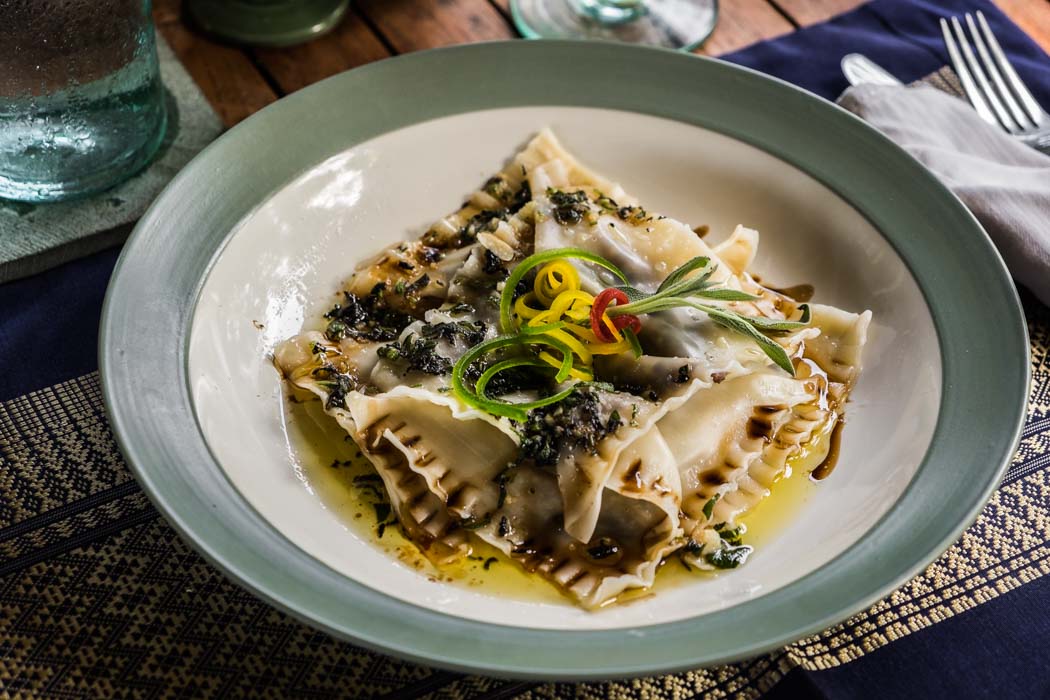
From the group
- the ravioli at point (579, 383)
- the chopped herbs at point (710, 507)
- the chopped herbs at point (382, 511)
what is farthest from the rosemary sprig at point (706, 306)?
the chopped herbs at point (382, 511)

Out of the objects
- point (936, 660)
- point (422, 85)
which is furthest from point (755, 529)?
point (422, 85)

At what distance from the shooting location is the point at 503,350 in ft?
12.4

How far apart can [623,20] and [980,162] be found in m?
2.19

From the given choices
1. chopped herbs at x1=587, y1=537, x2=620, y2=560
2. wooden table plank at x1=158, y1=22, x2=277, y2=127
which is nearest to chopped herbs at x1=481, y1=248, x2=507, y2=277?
chopped herbs at x1=587, y1=537, x2=620, y2=560

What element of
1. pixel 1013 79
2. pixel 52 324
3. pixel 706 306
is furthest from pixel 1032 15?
pixel 52 324

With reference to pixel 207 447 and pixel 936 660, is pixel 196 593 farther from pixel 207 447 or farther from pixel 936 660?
pixel 936 660

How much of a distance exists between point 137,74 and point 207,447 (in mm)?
2290

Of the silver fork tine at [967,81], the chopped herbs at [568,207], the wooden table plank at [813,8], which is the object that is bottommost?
the chopped herbs at [568,207]

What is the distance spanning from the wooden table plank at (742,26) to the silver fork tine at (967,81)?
875 mm

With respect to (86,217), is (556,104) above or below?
above

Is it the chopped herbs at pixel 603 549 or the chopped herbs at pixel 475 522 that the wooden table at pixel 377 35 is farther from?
the chopped herbs at pixel 603 549

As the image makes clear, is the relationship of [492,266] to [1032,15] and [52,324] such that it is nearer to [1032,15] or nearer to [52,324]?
[52,324]

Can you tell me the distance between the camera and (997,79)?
17.4 feet

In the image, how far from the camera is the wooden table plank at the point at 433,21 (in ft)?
18.9
